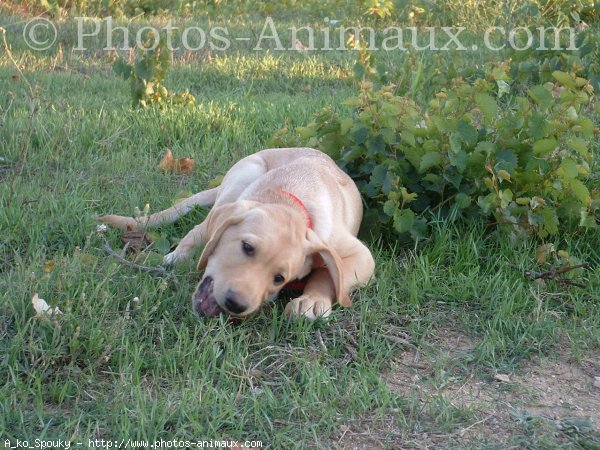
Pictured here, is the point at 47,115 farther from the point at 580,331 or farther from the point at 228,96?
the point at 580,331

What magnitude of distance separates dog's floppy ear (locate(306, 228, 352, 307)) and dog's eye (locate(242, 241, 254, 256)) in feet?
1.02

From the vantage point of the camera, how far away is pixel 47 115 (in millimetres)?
5586

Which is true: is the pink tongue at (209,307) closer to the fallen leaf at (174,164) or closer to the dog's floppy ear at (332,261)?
the dog's floppy ear at (332,261)

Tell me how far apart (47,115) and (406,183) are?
266 cm

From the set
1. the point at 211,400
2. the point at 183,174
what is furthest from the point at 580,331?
the point at 183,174

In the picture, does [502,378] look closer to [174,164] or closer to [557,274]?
[557,274]

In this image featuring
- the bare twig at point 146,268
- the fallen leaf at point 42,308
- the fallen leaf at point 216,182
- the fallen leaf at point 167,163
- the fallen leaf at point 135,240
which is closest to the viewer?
the fallen leaf at point 42,308

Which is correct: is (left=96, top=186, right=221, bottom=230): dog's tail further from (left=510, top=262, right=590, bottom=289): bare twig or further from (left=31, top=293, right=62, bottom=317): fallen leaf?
(left=510, top=262, right=590, bottom=289): bare twig

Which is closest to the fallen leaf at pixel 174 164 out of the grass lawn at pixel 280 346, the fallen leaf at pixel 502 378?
the grass lawn at pixel 280 346

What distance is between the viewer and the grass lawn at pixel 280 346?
2.78m

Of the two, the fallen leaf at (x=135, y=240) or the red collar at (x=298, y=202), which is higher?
the red collar at (x=298, y=202)
